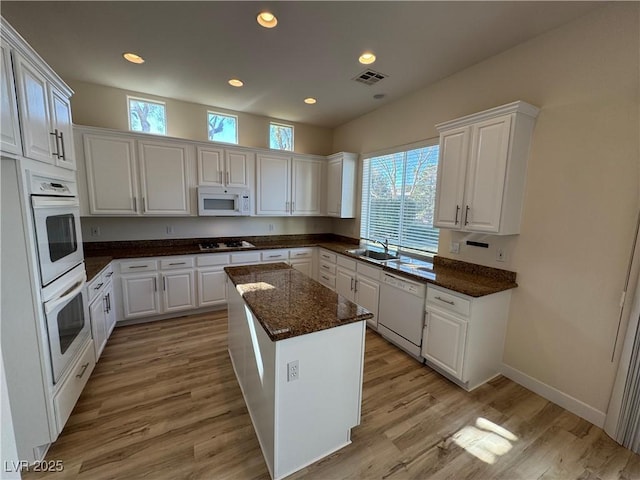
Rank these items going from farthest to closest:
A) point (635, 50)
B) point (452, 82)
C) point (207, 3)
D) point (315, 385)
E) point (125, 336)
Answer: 1. point (125, 336)
2. point (452, 82)
3. point (207, 3)
4. point (635, 50)
5. point (315, 385)

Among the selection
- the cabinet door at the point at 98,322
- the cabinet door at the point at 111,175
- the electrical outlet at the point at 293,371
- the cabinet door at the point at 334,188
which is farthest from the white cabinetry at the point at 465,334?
the cabinet door at the point at 111,175

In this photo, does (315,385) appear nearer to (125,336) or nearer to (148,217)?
(125,336)

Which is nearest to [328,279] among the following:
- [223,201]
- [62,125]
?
[223,201]

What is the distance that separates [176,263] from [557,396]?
4.20 meters

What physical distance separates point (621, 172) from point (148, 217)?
4928mm

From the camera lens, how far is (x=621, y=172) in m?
1.84

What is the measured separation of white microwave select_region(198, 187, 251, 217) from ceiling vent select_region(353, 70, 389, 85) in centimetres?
219

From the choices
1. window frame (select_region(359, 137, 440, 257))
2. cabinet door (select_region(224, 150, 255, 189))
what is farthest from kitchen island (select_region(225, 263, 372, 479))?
cabinet door (select_region(224, 150, 255, 189))

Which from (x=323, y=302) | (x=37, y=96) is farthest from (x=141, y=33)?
(x=323, y=302)

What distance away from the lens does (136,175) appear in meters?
3.40

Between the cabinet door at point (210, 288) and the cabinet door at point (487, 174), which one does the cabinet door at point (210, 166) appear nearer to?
the cabinet door at point (210, 288)

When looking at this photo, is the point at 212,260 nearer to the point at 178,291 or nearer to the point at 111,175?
the point at 178,291

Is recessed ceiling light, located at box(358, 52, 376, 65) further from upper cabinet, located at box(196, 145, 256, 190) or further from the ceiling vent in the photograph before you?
upper cabinet, located at box(196, 145, 256, 190)

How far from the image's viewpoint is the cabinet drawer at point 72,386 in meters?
1.68
